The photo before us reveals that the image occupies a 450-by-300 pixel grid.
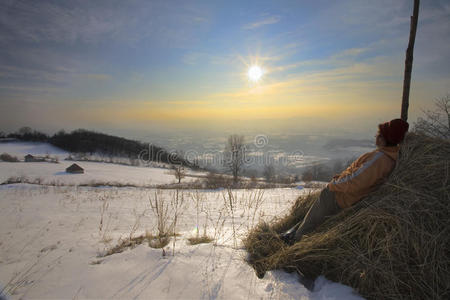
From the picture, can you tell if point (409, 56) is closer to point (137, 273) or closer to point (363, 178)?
point (363, 178)

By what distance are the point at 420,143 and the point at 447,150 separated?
0.92ft

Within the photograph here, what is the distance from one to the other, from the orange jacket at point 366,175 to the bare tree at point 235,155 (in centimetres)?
3170

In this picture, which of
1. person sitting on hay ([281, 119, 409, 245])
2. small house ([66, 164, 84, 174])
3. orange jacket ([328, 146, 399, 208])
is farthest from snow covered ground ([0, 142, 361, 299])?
small house ([66, 164, 84, 174])

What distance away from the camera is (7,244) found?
403 cm

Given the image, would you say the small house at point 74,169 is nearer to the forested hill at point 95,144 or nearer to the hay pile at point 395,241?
the forested hill at point 95,144

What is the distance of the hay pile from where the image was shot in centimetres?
204

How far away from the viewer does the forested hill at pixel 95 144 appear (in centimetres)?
7462

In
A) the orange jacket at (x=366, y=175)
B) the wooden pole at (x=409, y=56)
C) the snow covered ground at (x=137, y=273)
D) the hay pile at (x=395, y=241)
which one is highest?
the wooden pole at (x=409, y=56)

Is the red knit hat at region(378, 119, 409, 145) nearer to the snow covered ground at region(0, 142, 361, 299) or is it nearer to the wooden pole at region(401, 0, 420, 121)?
the snow covered ground at region(0, 142, 361, 299)

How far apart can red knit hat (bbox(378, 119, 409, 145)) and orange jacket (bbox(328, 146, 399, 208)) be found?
126mm

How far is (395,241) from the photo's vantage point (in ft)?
7.36

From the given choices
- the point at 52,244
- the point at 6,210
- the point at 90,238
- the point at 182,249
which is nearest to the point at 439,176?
the point at 182,249

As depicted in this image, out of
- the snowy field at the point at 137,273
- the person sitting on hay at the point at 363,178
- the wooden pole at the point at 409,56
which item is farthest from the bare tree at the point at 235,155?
the person sitting on hay at the point at 363,178

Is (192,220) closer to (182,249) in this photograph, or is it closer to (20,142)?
(182,249)
